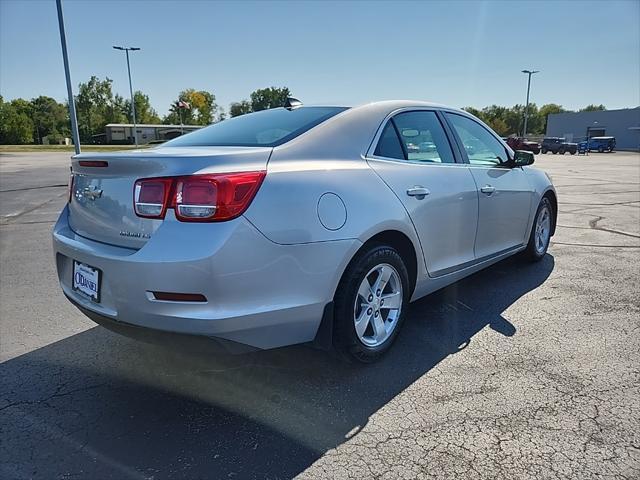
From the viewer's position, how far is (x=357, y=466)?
2.12m

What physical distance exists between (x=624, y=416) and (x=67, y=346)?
3442 millimetres

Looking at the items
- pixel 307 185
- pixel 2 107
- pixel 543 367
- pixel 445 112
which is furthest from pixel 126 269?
pixel 2 107

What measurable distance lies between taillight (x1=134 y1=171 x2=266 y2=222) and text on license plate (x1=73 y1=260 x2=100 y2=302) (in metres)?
0.49

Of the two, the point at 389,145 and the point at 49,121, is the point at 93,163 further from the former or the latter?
the point at 49,121

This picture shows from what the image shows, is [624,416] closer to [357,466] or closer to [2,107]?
[357,466]

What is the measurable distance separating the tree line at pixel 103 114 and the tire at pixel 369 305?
233ft

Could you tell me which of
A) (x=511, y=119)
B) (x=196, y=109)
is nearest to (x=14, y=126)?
(x=196, y=109)

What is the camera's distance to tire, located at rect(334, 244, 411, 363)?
273 cm

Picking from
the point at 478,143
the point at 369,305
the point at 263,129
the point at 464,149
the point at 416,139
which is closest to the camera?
the point at 369,305

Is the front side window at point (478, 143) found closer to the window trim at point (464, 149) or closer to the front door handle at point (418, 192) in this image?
the window trim at point (464, 149)

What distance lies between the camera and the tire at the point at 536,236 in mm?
5105

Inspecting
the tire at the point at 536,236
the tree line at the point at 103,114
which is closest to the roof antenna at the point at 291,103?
the tire at the point at 536,236

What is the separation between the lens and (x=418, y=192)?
3162 mm

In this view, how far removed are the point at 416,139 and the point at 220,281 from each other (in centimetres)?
194
